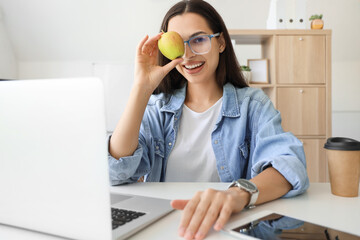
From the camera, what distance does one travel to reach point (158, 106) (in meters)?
1.37

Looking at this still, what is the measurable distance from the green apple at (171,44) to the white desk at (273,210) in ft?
1.62

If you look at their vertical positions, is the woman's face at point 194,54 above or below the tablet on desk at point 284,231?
above

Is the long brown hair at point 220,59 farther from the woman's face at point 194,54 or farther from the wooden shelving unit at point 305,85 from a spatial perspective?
the wooden shelving unit at point 305,85

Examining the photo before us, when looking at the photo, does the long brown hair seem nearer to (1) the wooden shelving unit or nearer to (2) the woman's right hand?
(2) the woman's right hand

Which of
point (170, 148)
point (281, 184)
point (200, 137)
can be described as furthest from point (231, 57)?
point (281, 184)

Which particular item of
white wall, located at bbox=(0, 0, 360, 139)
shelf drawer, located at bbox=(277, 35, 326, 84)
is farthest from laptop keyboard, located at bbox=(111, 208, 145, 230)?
white wall, located at bbox=(0, 0, 360, 139)

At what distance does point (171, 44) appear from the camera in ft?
3.92

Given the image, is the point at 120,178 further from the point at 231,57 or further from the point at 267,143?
the point at 231,57

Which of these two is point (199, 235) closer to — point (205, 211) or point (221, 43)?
point (205, 211)

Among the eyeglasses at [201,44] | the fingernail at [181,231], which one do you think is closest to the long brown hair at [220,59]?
the eyeglasses at [201,44]

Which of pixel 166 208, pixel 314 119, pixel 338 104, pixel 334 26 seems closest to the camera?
pixel 166 208

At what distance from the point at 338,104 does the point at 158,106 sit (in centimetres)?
351

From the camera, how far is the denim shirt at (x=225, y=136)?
3.54 ft

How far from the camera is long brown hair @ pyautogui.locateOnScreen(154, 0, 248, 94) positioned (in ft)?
4.48
